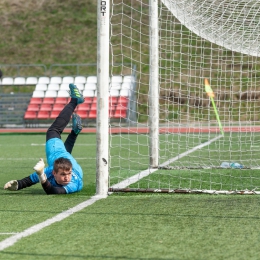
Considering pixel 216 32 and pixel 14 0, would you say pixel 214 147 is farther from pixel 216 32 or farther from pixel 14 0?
pixel 14 0

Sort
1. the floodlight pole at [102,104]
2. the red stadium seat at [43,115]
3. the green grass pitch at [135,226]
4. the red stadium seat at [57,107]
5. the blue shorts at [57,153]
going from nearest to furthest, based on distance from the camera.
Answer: the green grass pitch at [135,226]
the floodlight pole at [102,104]
the blue shorts at [57,153]
the red stadium seat at [43,115]
the red stadium seat at [57,107]

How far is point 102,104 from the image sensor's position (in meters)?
7.22

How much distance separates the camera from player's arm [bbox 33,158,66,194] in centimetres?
695

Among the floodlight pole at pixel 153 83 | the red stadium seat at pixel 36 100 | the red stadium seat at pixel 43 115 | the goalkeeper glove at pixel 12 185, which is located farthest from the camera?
the red stadium seat at pixel 36 100

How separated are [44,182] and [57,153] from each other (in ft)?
2.47

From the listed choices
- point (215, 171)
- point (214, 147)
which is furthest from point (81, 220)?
point (214, 147)

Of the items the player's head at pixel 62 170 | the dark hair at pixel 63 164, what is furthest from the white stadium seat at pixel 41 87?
the dark hair at pixel 63 164

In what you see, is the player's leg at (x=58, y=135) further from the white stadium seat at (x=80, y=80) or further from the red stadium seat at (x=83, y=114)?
the white stadium seat at (x=80, y=80)

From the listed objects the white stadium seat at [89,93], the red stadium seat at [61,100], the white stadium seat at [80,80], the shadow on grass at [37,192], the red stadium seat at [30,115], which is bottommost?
the shadow on grass at [37,192]

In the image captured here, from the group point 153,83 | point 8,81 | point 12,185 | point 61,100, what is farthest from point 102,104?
point 8,81

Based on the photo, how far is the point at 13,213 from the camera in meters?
6.07

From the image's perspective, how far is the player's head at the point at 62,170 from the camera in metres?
7.11

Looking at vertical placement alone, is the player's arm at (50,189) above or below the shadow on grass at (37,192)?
above

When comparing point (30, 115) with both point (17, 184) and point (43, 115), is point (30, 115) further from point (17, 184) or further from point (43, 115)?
point (17, 184)
